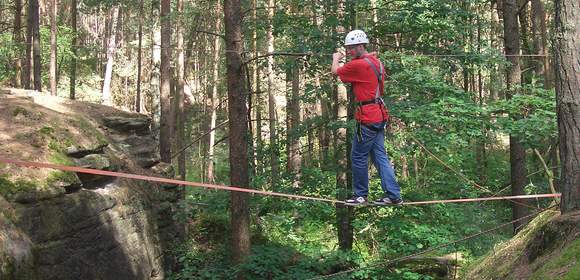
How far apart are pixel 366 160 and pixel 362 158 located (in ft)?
0.19

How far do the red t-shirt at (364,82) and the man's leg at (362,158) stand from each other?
0.55ft

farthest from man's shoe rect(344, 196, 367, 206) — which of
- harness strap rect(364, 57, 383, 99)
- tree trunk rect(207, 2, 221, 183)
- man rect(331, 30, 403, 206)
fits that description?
tree trunk rect(207, 2, 221, 183)

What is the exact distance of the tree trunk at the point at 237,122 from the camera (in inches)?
344

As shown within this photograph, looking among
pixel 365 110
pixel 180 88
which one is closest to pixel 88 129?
pixel 365 110

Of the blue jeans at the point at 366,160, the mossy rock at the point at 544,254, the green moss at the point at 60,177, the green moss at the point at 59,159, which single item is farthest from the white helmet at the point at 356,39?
the green moss at the point at 59,159

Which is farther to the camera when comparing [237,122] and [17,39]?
[17,39]

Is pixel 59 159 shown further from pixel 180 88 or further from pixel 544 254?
pixel 180 88

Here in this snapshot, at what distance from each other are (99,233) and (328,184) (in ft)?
16.8

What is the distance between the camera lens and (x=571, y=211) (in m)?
4.38

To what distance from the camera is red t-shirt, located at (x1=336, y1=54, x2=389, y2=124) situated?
573 cm

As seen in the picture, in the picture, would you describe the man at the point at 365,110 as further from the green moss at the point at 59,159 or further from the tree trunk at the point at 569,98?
the green moss at the point at 59,159

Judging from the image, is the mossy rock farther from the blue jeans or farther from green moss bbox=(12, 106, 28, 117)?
green moss bbox=(12, 106, 28, 117)

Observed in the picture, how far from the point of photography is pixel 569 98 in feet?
14.6

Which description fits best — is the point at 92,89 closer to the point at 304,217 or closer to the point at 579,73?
the point at 304,217
